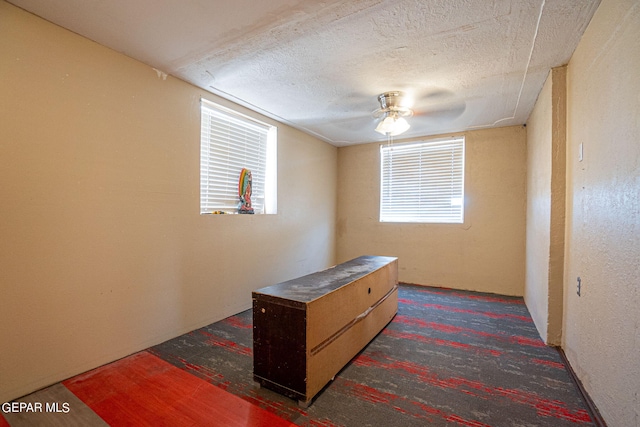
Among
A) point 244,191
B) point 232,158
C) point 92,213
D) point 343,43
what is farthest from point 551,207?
point 92,213

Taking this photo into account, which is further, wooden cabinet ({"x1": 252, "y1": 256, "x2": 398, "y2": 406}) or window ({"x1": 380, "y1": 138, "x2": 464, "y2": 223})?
window ({"x1": 380, "y1": 138, "x2": 464, "y2": 223})

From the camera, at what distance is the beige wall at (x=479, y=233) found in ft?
12.6

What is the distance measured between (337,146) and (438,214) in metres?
2.15

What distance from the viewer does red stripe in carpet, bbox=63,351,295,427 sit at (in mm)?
1522

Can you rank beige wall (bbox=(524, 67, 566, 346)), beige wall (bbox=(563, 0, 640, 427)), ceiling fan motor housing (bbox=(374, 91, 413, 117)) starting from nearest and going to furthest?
beige wall (bbox=(563, 0, 640, 427)), beige wall (bbox=(524, 67, 566, 346)), ceiling fan motor housing (bbox=(374, 91, 413, 117))

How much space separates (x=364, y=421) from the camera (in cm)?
152

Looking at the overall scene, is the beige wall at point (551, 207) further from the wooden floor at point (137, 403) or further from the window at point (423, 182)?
the wooden floor at point (137, 403)

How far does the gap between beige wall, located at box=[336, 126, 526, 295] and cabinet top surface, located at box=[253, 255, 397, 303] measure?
1.81 meters

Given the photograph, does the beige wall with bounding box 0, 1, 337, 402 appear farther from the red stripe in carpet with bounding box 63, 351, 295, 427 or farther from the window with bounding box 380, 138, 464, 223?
the window with bounding box 380, 138, 464, 223

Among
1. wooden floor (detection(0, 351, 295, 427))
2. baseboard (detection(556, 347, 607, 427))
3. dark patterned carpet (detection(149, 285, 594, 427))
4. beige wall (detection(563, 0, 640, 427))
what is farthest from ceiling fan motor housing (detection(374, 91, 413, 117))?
wooden floor (detection(0, 351, 295, 427))

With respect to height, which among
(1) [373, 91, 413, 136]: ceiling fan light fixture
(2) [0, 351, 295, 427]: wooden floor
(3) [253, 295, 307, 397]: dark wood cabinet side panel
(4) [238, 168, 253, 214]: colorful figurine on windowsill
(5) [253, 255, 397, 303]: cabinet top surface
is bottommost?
(2) [0, 351, 295, 427]: wooden floor

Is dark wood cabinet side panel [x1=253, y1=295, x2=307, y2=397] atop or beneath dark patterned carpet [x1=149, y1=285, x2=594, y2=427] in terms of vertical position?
atop

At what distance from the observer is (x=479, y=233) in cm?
407

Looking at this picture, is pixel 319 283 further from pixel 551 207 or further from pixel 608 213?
pixel 551 207
